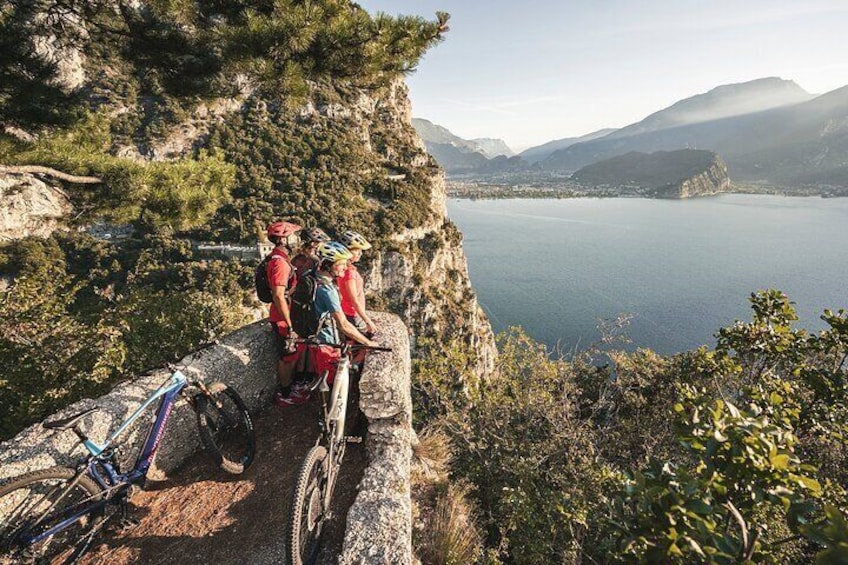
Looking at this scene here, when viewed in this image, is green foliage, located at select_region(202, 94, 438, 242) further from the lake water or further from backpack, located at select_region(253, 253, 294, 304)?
backpack, located at select_region(253, 253, 294, 304)

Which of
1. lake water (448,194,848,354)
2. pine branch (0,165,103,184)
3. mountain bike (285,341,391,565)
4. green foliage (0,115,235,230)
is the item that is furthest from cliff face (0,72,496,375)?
mountain bike (285,341,391,565)

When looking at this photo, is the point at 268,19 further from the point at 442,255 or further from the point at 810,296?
the point at 810,296

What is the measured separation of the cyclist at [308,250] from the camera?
5.04 meters

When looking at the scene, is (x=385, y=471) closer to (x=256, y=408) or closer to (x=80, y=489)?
(x=256, y=408)

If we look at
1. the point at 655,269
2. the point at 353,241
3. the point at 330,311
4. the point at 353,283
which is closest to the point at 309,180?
the point at 353,241

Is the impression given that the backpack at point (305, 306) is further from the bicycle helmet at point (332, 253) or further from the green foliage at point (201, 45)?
the green foliage at point (201, 45)

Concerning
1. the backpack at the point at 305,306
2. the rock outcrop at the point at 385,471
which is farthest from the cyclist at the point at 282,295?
the rock outcrop at the point at 385,471

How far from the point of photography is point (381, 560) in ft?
9.59

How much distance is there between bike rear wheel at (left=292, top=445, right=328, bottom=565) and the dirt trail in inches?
10.1

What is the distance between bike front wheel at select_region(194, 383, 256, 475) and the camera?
414cm

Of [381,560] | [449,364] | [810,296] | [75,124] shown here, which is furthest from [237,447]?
[810,296]

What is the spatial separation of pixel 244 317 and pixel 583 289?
259 ft

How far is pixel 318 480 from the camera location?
339 cm

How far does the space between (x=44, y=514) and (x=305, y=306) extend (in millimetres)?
2559
